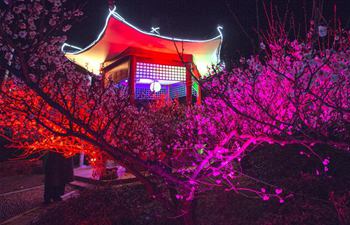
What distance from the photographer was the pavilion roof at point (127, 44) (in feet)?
41.1

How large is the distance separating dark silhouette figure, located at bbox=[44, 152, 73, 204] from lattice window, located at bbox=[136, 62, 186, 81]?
A: 26.5 feet

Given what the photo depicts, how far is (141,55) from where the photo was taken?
14.3m

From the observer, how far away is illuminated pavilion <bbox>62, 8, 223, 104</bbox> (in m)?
13.1

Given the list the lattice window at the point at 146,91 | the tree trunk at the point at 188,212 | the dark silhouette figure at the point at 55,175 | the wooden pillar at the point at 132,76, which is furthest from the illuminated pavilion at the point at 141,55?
the tree trunk at the point at 188,212

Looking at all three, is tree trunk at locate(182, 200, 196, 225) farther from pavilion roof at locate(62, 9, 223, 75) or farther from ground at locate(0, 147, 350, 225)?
pavilion roof at locate(62, 9, 223, 75)

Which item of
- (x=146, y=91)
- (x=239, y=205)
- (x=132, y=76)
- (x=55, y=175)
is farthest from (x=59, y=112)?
(x=146, y=91)

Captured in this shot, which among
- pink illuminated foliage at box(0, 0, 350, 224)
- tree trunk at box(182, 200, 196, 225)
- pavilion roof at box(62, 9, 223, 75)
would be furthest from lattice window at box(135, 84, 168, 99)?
tree trunk at box(182, 200, 196, 225)

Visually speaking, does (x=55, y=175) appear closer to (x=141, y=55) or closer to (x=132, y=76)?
(x=132, y=76)

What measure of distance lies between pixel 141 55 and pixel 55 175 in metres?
9.13

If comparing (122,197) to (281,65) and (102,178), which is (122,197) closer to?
(102,178)

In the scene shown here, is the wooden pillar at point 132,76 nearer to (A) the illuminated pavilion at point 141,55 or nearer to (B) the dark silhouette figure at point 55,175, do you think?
(A) the illuminated pavilion at point 141,55

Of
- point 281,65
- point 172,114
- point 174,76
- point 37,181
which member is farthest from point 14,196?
point 281,65

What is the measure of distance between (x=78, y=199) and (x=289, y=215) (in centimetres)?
559

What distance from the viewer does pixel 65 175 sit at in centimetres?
785
